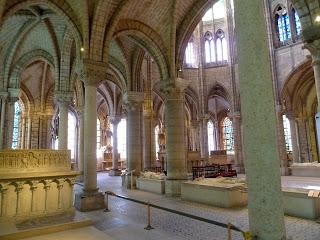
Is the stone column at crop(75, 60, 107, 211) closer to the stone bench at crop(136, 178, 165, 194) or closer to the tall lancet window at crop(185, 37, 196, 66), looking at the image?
the stone bench at crop(136, 178, 165, 194)

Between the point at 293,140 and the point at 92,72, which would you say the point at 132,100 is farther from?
the point at 293,140

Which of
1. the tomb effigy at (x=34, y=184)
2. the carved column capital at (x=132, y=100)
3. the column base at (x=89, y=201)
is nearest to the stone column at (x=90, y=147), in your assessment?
the column base at (x=89, y=201)

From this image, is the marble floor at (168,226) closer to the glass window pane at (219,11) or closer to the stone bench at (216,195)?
the stone bench at (216,195)

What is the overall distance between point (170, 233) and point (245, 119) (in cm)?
388

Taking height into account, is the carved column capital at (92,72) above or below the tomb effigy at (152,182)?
above

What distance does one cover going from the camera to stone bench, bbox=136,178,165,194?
12023 mm

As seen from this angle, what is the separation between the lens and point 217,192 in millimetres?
9055

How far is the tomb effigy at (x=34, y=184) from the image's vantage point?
690cm

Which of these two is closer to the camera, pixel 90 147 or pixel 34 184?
pixel 34 184

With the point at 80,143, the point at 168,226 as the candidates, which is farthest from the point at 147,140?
the point at 168,226

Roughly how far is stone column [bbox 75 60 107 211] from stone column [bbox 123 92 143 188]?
5.15 m

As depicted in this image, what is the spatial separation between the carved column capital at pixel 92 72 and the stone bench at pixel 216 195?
529 cm

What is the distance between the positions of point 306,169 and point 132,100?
40.4 ft

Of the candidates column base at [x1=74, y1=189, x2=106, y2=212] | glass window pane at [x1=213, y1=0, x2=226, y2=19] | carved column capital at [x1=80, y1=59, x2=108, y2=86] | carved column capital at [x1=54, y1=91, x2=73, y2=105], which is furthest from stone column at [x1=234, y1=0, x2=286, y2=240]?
glass window pane at [x1=213, y1=0, x2=226, y2=19]
